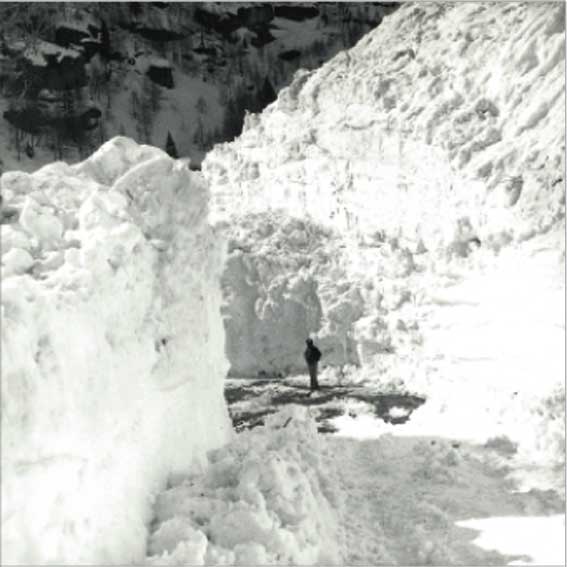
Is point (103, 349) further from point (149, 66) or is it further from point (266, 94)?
point (266, 94)

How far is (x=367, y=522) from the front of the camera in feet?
17.6

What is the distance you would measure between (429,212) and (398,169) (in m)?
1.28

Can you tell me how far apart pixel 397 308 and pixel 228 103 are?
323 inches

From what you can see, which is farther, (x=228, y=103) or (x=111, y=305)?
(x=228, y=103)

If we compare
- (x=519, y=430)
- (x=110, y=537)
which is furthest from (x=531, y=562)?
(x=110, y=537)

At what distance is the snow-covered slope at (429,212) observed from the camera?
29.2ft

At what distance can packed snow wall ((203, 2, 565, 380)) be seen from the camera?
394 inches

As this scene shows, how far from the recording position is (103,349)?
3.97 m

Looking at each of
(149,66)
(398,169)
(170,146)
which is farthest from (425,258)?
(149,66)

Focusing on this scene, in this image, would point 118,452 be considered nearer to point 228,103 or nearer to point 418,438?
point 418,438

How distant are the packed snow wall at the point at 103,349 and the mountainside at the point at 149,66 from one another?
366 centimetres

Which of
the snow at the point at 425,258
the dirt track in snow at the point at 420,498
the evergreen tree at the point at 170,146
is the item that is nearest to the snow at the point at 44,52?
the evergreen tree at the point at 170,146

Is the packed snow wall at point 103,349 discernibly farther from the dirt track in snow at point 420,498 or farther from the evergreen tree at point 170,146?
the evergreen tree at point 170,146

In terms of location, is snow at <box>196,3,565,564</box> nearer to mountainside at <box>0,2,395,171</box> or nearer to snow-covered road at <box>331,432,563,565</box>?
snow-covered road at <box>331,432,563,565</box>
